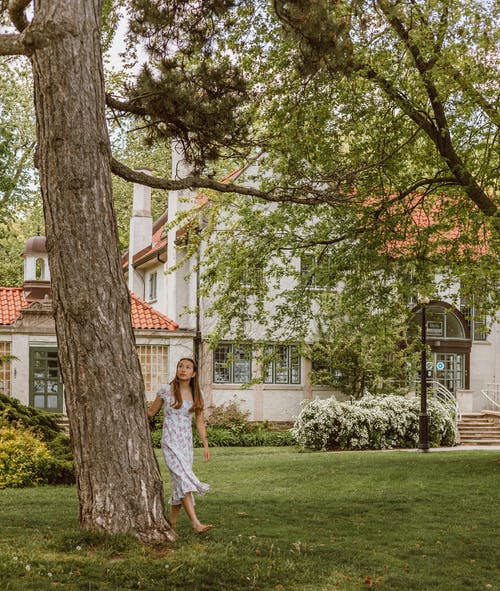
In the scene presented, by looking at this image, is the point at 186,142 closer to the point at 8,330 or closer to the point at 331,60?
the point at 331,60

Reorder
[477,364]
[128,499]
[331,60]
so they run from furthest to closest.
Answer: [477,364] < [331,60] < [128,499]

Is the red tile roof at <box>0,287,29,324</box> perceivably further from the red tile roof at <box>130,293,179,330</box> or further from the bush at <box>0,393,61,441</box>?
the bush at <box>0,393,61,441</box>

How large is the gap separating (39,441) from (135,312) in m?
14.3

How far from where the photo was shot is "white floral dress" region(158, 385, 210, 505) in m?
9.04

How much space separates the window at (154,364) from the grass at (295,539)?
12178mm

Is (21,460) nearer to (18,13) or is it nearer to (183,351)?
(18,13)

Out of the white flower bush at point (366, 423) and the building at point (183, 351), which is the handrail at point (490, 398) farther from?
the white flower bush at point (366, 423)

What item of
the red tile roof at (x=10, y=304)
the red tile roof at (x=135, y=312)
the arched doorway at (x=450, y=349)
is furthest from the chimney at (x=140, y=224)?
the arched doorway at (x=450, y=349)

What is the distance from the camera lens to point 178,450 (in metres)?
9.10

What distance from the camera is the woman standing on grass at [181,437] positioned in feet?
29.6

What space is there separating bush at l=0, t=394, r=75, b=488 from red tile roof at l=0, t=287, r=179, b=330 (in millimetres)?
11597

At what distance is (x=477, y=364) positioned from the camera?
34.0 metres

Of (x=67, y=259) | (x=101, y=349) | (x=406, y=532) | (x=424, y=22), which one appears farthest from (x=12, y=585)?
(x=424, y=22)

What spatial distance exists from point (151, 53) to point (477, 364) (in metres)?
24.2
